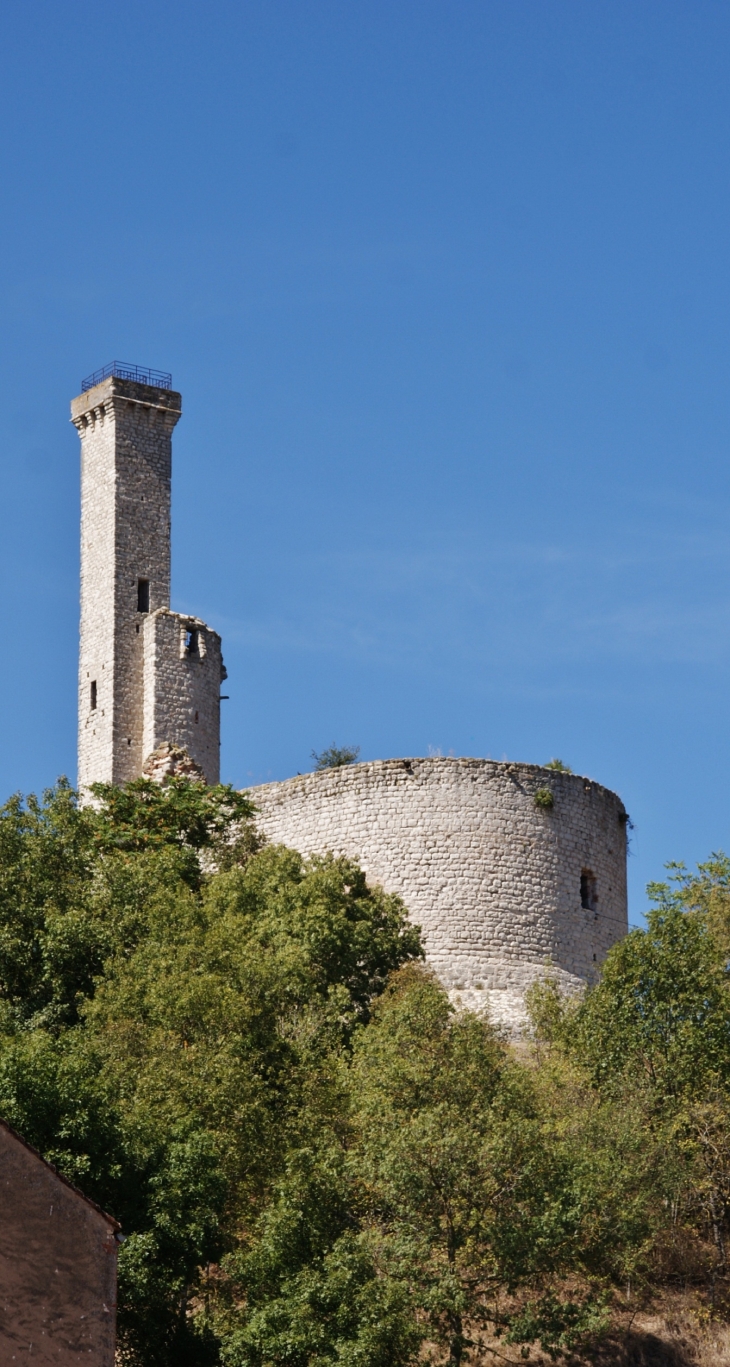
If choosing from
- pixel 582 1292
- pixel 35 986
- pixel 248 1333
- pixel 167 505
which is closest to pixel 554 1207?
pixel 582 1292

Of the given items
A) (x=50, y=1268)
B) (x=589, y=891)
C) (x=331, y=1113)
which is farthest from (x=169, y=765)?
(x=50, y=1268)

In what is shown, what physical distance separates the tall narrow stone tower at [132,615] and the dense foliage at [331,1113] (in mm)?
10319

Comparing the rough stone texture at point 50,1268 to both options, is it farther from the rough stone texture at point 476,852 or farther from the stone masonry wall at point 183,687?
the stone masonry wall at point 183,687

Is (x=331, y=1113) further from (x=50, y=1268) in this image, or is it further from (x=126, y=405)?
(x=126, y=405)

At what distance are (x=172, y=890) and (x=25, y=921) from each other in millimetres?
2253

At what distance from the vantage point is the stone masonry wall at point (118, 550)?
168 ft

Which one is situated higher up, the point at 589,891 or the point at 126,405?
the point at 126,405

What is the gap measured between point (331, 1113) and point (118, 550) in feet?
75.4

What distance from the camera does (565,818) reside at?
44375 mm

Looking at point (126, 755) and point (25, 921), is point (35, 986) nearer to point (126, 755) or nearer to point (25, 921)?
point (25, 921)

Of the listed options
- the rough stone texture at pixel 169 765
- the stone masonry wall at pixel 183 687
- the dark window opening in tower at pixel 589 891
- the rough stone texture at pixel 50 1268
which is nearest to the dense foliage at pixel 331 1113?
the rough stone texture at pixel 50 1268

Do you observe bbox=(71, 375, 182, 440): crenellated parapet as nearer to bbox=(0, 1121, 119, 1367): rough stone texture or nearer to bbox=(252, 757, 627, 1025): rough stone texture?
bbox=(252, 757, 627, 1025): rough stone texture

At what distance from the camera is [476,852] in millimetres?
43219

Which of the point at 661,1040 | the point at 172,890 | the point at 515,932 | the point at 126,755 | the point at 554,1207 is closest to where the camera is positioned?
the point at 554,1207
